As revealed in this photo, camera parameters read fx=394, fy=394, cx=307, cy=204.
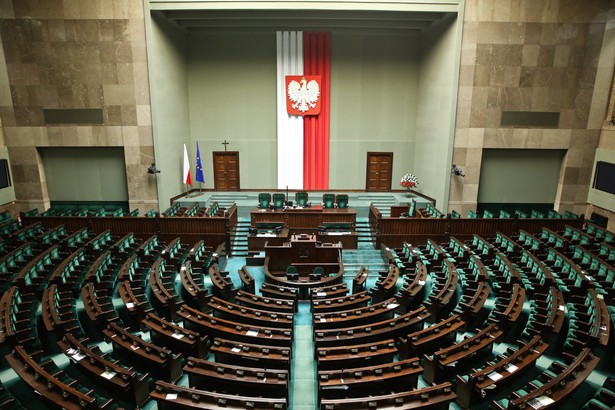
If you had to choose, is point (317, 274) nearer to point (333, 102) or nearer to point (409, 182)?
point (409, 182)

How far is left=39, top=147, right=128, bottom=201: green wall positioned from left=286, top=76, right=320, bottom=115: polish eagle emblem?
7.26 metres

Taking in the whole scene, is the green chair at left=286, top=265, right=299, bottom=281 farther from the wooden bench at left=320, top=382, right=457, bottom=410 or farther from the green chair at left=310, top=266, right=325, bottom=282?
the wooden bench at left=320, top=382, right=457, bottom=410

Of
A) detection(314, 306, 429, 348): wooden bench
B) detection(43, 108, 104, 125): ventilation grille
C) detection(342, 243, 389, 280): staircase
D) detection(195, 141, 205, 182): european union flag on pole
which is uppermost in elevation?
detection(43, 108, 104, 125): ventilation grille

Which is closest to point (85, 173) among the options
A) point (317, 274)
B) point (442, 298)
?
point (317, 274)

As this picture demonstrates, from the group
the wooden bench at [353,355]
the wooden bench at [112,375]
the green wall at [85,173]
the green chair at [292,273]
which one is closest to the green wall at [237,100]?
the green wall at [85,173]

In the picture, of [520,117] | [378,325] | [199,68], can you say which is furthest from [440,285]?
[199,68]

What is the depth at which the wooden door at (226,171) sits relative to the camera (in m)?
18.0

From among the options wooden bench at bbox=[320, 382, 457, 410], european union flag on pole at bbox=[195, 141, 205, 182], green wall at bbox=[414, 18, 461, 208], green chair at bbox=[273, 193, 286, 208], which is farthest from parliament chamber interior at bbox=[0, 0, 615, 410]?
european union flag on pole at bbox=[195, 141, 205, 182]

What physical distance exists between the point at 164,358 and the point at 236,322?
5.76ft

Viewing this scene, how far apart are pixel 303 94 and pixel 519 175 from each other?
9482 millimetres

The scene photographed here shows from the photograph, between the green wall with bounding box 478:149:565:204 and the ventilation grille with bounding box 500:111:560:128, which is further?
the green wall with bounding box 478:149:565:204

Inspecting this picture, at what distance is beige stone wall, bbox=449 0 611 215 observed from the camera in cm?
1384

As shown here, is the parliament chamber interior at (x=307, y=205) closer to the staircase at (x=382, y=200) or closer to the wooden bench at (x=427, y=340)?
the wooden bench at (x=427, y=340)

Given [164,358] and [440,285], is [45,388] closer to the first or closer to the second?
[164,358]
